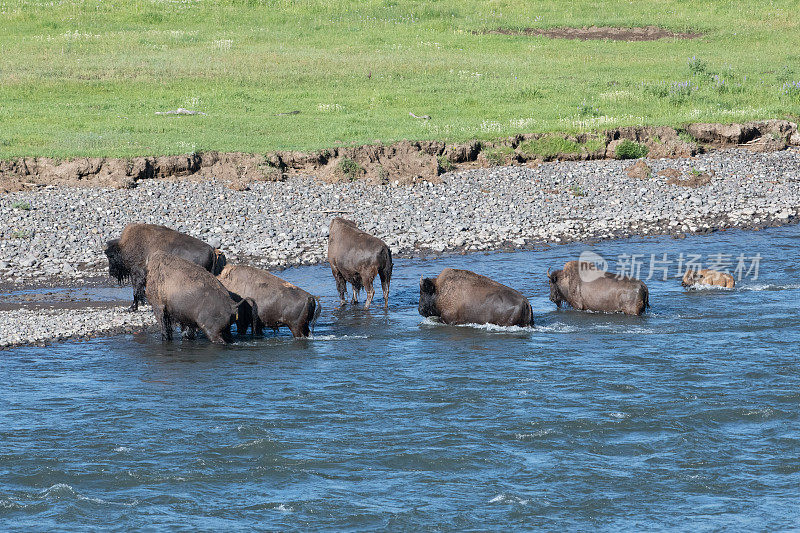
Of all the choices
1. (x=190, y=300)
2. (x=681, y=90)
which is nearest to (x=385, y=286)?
(x=190, y=300)

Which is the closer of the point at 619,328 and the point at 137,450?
the point at 137,450

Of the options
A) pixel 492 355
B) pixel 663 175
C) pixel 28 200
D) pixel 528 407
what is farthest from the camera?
pixel 663 175

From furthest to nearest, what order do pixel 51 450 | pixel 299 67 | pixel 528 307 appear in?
pixel 299 67
pixel 528 307
pixel 51 450

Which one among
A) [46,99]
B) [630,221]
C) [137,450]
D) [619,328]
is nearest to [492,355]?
[619,328]

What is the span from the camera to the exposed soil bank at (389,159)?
22.2 metres

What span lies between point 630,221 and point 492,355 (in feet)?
29.9

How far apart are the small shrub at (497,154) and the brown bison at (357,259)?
9749 millimetres

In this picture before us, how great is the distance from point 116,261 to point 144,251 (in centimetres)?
52

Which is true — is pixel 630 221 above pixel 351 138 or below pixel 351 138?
below

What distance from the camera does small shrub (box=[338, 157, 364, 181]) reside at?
23281 mm

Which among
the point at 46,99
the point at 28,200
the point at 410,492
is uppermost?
the point at 46,99

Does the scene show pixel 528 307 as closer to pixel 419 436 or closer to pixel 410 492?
pixel 419 436

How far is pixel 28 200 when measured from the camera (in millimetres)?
20641

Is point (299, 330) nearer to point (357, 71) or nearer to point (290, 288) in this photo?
point (290, 288)
